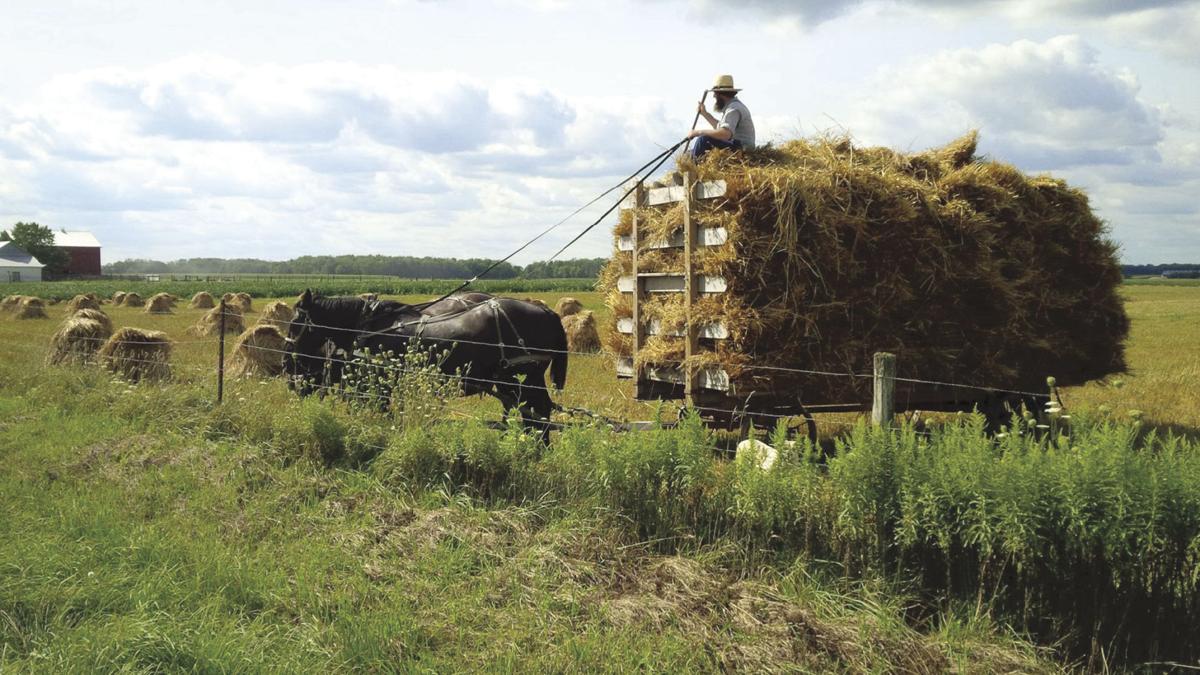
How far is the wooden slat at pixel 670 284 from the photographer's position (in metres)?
7.18

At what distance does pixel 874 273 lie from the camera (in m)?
7.52

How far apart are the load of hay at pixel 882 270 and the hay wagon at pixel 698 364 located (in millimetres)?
44

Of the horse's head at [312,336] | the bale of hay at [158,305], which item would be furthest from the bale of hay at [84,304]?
the horse's head at [312,336]

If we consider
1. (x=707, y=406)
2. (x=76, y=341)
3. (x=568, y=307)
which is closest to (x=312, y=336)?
(x=707, y=406)

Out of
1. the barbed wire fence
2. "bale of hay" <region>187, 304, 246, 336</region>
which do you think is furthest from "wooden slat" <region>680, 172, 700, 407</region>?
"bale of hay" <region>187, 304, 246, 336</region>

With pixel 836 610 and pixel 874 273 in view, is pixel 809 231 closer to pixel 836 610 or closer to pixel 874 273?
pixel 874 273

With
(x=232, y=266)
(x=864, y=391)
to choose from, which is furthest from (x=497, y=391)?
(x=232, y=266)

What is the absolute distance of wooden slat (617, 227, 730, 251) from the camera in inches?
281

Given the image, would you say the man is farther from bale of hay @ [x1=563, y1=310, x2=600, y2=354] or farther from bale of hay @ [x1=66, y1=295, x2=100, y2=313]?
bale of hay @ [x1=66, y1=295, x2=100, y2=313]

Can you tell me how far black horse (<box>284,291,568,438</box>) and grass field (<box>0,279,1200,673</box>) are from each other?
109 inches

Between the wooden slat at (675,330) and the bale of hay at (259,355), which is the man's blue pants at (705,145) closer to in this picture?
the wooden slat at (675,330)

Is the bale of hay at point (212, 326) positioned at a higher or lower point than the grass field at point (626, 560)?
higher

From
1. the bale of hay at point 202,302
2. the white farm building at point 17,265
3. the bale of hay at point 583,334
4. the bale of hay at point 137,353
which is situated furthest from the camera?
the white farm building at point 17,265

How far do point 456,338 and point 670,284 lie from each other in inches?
110
